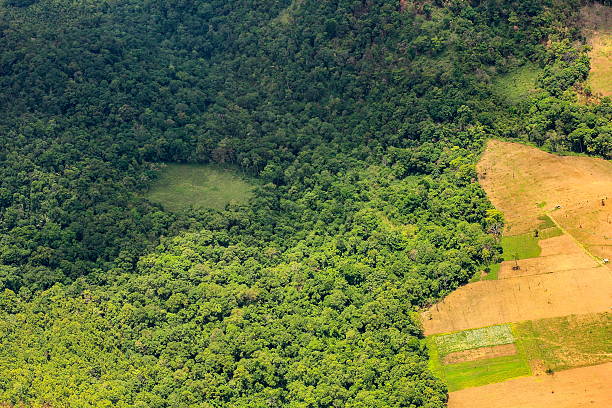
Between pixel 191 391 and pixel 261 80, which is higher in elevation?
pixel 261 80

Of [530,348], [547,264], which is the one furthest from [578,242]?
[530,348]

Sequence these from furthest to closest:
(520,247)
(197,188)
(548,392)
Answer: (197,188) → (520,247) → (548,392)

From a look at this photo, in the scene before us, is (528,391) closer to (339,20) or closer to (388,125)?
(388,125)

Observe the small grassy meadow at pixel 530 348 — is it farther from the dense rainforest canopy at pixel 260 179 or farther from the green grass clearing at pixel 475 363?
the dense rainforest canopy at pixel 260 179

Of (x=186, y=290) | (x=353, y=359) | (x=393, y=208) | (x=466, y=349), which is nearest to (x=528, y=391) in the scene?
(x=466, y=349)

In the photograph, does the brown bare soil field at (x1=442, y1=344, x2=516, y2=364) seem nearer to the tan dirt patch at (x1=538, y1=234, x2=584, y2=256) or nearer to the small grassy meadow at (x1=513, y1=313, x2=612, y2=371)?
the small grassy meadow at (x1=513, y1=313, x2=612, y2=371)

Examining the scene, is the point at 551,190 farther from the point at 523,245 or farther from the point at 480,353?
the point at 480,353
